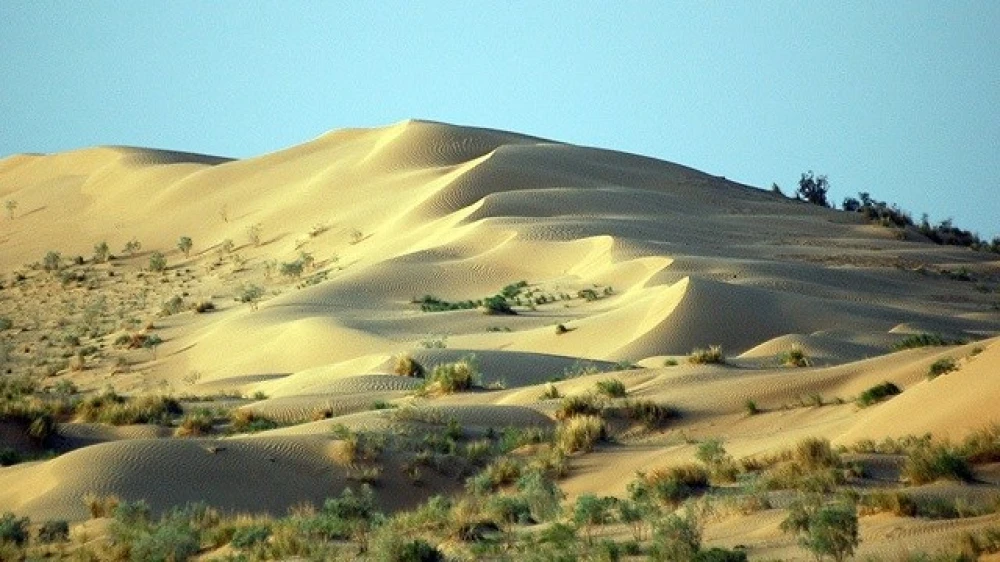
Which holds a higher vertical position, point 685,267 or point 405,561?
point 685,267

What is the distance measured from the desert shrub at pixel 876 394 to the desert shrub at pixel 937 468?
19.1 ft

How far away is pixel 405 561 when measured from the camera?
1249cm

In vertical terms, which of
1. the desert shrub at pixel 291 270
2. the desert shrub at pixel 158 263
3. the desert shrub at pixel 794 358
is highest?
the desert shrub at pixel 158 263

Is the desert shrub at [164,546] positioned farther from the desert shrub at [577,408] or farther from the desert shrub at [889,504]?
the desert shrub at [577,408]

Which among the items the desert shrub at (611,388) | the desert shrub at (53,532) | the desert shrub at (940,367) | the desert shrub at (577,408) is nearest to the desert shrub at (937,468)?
the desert shrub at (940,367)

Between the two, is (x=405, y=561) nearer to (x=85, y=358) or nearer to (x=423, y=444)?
(x=423, y=444)

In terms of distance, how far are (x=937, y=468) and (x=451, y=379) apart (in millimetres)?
12217

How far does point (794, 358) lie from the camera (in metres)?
27.9

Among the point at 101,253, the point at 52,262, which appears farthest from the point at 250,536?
the point at 101,253

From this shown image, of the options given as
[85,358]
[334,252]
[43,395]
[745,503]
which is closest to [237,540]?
[745,503]

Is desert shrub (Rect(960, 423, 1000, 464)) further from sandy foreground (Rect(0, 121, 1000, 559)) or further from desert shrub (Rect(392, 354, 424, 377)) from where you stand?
desert shrub (Rect(392, 354, 424, 377))

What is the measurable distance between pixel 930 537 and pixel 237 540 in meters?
5.77

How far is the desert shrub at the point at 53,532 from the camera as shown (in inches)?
610

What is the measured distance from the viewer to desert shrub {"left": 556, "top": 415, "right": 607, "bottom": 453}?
20.3m
